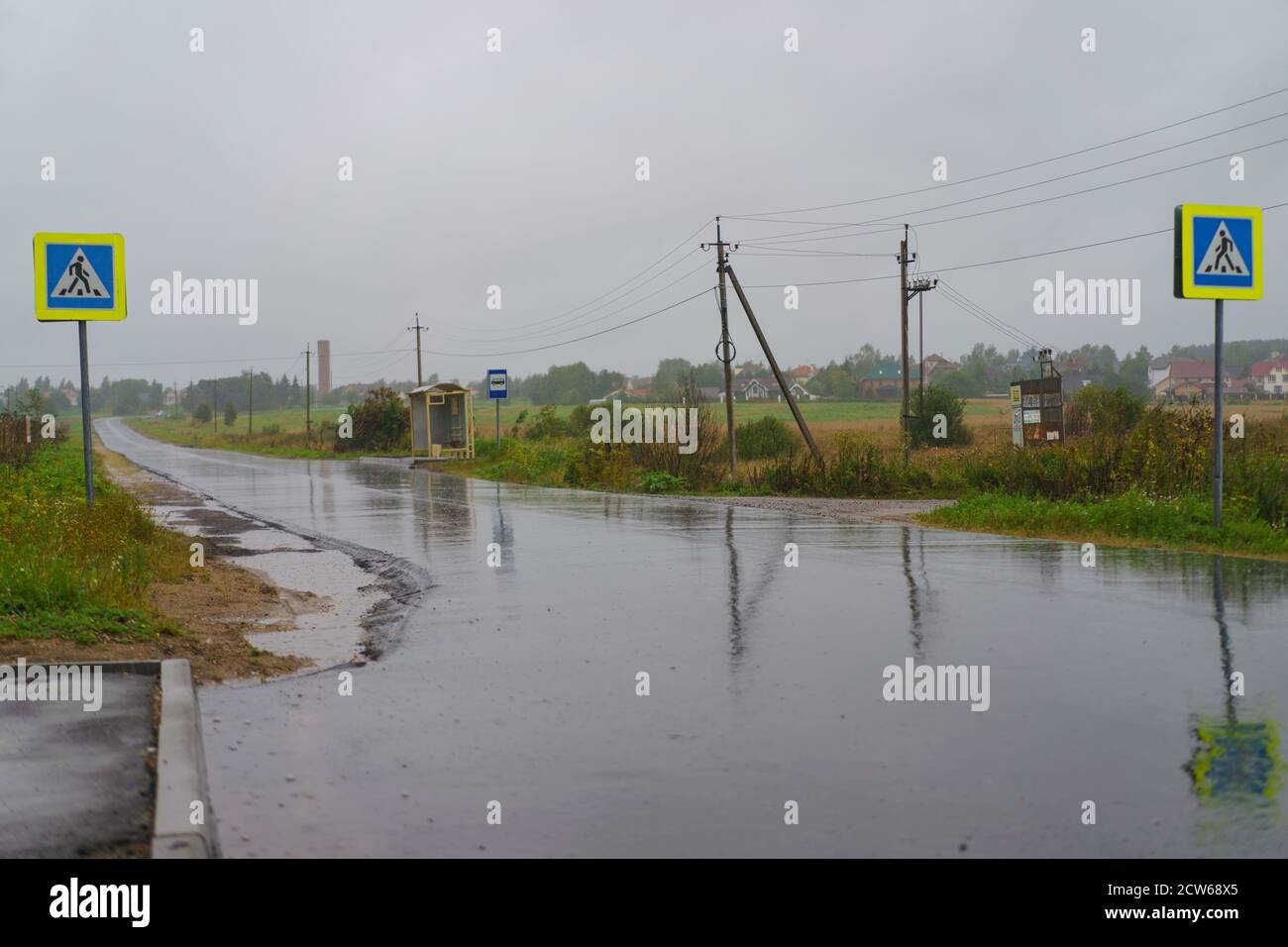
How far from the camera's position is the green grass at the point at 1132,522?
15258 millimetres

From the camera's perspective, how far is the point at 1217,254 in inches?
575

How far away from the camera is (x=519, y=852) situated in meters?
4.82

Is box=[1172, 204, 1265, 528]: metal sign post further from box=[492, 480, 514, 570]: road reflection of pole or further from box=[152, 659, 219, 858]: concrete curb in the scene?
box=[152, 659, 219, 858]: concrete curb

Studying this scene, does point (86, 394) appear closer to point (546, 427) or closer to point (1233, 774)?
point (1233, 774)

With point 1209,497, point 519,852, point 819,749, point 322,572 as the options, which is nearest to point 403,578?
point 322,572

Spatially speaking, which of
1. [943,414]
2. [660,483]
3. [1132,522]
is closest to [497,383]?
[660,483]

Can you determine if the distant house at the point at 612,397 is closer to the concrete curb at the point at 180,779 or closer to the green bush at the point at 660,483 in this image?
the green bush at the point at 660,483

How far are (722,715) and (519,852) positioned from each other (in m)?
2.37

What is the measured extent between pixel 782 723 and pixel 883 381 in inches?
5778

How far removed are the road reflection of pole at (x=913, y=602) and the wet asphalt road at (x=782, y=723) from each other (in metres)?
0.06

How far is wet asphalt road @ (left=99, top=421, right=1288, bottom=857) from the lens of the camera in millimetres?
5082
